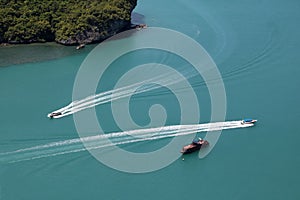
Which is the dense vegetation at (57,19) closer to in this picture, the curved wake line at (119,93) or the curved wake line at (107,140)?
the curved wake line at (119,93)

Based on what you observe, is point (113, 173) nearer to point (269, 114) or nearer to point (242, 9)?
point (269, 114)

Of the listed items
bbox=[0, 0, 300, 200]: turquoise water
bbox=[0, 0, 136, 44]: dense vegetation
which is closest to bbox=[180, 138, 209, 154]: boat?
bbox=[0, 0, 300, 200]: turquoise water

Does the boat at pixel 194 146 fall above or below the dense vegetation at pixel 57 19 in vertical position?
below

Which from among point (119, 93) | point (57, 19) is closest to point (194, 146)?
point (119, 93)

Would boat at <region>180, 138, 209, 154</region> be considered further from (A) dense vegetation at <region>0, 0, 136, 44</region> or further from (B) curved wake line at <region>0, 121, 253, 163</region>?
(A) dense vegetation at <region>0, 0, 136, 44</region>

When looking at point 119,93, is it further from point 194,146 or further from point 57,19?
point 57,19

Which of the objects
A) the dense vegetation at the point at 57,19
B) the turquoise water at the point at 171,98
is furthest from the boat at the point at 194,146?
the dense vegetation at the point at 57,19
